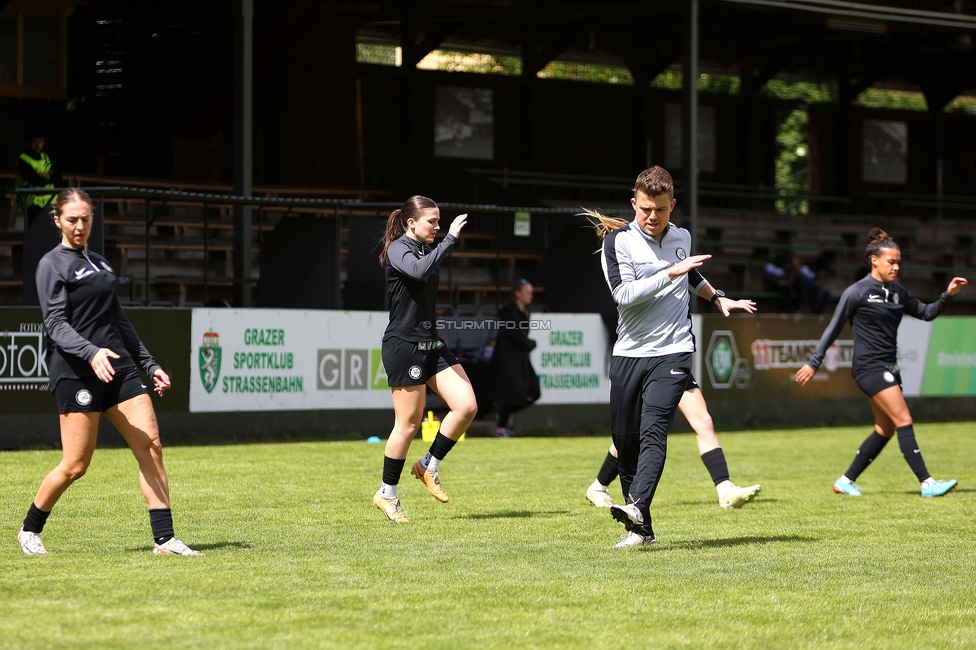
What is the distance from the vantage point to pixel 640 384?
7336 millimetres

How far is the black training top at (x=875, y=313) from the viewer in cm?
1065

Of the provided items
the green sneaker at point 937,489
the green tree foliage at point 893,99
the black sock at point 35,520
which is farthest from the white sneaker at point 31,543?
the green tree foliage at point 893,99

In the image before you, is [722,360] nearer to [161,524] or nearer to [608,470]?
[608,470]

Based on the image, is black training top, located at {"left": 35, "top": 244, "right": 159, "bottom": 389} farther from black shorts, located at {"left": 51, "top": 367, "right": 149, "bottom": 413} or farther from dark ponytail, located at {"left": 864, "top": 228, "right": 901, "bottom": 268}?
dark ponytail, located at {"left": 864, "top": 228, "right": 901, "bottom": 268}

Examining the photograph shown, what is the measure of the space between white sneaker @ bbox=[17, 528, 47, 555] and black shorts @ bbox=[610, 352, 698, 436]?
3.22 metres

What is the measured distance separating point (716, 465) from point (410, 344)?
8.31ft

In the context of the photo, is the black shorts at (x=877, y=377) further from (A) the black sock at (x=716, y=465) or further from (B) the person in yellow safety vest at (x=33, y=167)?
(B) the person in yellow safety vest at (x=33, y=167)

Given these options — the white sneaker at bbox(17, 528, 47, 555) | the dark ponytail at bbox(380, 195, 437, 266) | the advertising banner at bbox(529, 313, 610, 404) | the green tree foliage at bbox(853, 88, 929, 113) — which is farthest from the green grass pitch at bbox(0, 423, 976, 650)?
the green tree foliage at bbox(853, 88, 929, 113)

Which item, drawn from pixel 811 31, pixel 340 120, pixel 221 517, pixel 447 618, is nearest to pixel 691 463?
pixel 221 517

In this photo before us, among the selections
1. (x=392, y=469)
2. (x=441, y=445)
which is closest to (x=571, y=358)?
(x=441, y=445)

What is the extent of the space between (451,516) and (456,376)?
102 centimetres

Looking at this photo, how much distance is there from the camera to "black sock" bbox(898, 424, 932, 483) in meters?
→ 10.7

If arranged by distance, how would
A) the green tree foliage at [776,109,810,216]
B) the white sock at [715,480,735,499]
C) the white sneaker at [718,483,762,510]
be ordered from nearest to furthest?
the white sneaker at [718,483,762,510], the white sock at [715,480,735,499], the green tree foliage at [776,109,810,216]

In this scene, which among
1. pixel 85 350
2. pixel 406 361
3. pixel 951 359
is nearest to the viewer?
pixel 85 350
